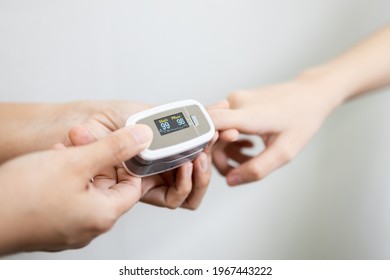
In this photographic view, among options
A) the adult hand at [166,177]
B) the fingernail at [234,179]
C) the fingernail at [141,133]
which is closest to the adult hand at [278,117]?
the fingernail at [234,179]

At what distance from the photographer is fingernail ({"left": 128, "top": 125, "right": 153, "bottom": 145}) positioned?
2.04 ft

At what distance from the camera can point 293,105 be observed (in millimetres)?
914

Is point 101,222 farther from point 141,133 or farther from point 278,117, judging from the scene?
point 278,117

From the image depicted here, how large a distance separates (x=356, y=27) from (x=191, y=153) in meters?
0.64

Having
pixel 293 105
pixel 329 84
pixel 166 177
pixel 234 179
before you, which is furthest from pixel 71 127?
pixel 329 84

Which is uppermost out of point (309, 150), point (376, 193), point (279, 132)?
point (279, 132)

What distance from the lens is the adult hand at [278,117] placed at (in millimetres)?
870

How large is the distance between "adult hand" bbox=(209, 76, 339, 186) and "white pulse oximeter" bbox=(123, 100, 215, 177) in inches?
4.3

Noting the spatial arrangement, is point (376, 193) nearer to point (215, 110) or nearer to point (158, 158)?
point (215, 110)

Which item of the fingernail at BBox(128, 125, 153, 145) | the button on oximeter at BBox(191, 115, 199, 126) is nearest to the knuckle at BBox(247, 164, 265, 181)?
the button on oximeter at BBox(191, 115, 199, 126)

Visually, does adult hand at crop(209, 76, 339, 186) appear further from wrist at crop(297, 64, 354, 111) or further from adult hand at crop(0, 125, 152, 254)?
adult hand at crop(0, 125, 152, 254)

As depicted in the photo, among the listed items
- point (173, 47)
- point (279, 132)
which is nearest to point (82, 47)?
point (173, 47)

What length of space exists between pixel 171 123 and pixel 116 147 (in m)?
0.15

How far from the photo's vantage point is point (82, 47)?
871 mm
